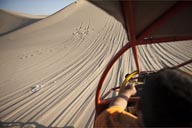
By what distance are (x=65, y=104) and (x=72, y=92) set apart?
85 centimetres

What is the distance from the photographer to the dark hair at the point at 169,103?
3.19ft

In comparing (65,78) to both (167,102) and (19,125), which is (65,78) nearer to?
(19,125)

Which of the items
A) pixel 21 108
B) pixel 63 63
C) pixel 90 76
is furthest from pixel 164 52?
pixel 21 108

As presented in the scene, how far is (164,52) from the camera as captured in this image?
9891 mm

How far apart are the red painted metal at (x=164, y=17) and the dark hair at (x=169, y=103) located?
81 cm

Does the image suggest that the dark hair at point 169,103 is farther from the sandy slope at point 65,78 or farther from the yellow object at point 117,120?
the sandy slope at point 65,78

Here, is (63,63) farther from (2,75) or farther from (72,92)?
(72,92)

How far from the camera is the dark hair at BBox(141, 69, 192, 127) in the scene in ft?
3.19

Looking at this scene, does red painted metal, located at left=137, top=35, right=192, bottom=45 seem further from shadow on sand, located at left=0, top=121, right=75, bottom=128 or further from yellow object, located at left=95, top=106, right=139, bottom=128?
shadow on sand, located at left=0, top=121, right=75, bottom=128

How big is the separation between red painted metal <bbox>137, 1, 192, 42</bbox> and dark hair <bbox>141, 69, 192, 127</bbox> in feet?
2.65

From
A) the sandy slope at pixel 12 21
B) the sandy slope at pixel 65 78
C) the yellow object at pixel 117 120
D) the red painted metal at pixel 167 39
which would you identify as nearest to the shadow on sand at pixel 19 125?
the sandy slope at pixel 65 78

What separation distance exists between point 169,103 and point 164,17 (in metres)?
1.12

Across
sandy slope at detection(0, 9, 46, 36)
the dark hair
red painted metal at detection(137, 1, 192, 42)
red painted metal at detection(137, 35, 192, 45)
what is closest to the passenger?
the dark hair

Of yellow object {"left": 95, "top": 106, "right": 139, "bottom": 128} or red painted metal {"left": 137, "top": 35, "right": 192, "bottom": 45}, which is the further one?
red painted metal {"left": 137, "top": 35, "right": 192, "bottom": 45}
